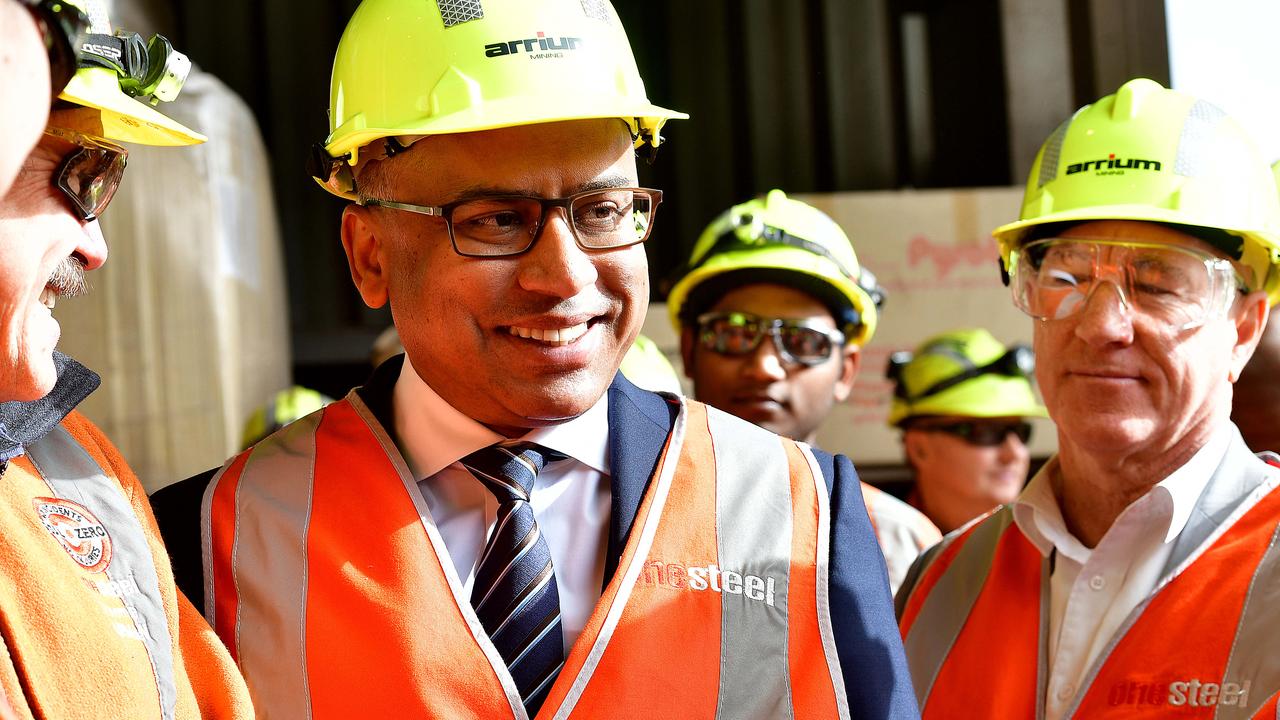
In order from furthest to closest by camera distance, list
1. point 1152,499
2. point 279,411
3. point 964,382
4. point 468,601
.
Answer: point 279,411 → point 964,382 → point 1152,499 → point 468,601

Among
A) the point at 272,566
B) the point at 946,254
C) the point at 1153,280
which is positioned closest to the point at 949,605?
the point at 1153,280

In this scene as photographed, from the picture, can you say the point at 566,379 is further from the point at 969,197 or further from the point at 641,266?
the point at 969,197

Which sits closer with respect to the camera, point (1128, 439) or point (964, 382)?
point (1128, 439)

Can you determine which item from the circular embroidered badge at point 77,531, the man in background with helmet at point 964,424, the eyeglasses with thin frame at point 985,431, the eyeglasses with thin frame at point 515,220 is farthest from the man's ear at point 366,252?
the eyeglasses with thin frame at point 985,431

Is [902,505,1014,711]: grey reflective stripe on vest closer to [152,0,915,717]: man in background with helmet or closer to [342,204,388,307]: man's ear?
[152,0,915,717]: man in background with helmet

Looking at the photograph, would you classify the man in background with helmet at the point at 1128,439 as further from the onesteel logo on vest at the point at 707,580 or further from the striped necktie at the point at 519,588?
the striped necktie at the point at 519,588

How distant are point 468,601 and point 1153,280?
4.52 feet

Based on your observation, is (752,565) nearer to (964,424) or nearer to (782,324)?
(782,324)

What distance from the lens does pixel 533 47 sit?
2.01 metres

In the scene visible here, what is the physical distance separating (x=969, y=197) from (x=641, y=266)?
13.2 feet

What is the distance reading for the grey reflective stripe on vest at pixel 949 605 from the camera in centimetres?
257

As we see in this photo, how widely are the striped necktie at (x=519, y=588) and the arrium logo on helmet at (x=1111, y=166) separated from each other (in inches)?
49.1

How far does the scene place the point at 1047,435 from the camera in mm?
5938

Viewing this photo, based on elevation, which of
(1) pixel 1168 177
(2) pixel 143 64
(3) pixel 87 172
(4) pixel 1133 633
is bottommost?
(4) pixel 1133 633
